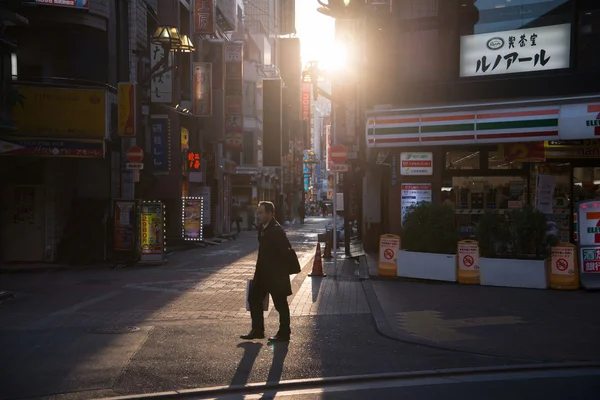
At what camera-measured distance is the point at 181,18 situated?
116 feet

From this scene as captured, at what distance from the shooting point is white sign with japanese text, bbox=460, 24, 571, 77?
61.7ft

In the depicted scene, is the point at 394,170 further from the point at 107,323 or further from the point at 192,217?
the point at 192,217

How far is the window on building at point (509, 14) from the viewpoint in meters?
18.8

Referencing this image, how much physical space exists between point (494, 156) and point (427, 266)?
527 cm

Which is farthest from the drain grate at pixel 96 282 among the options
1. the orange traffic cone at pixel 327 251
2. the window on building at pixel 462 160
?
the window on building at pixel 462 160

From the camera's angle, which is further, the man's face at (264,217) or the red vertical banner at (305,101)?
the red vertical banner at (305,101)

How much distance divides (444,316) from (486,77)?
Result: 10.1 metres

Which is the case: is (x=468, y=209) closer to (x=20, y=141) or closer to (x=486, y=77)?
(x=486, y=77)

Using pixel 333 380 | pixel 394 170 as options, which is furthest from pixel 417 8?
pixel 333 380

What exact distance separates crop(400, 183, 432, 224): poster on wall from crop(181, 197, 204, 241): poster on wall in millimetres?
11586

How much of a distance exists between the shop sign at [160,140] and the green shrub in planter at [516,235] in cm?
1547

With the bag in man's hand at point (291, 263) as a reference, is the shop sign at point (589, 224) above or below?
above

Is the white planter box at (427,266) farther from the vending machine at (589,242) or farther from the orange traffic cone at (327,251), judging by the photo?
the orange traffic cone at (327,251)

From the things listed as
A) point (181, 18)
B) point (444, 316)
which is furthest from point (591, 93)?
point (181, 18)
